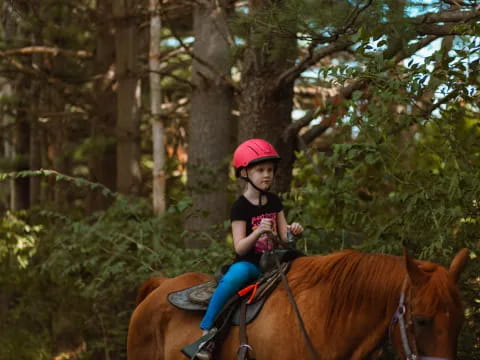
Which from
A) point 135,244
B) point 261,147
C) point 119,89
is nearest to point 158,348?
point 261,147

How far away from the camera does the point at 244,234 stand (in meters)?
5.19

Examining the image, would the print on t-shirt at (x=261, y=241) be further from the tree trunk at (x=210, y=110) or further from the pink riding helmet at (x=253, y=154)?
the tree trunk at (x=210, y=110)

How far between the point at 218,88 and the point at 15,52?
4562 mm

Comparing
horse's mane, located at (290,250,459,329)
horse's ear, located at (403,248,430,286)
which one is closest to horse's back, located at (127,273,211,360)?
horse's mane, located at (290,250,459,329)

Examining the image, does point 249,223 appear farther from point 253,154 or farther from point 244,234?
point 253,154

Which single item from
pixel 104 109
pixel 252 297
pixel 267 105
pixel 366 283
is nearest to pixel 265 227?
pixel 252 297

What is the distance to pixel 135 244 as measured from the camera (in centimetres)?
913

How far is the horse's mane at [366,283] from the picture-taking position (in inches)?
161

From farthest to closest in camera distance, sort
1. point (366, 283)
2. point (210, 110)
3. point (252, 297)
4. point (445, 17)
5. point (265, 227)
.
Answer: point (210, 110)
point (445, 17)
point (252, 297)
point (265, 227)
point (366, 283)

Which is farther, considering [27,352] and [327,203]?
[27,352]

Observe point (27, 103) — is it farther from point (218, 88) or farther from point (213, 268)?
point (213, 268)

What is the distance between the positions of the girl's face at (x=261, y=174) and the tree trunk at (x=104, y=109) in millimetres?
9379

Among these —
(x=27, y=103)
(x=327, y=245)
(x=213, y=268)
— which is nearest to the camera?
(x=327, y=245)

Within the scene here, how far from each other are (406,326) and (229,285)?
4.65 feet
